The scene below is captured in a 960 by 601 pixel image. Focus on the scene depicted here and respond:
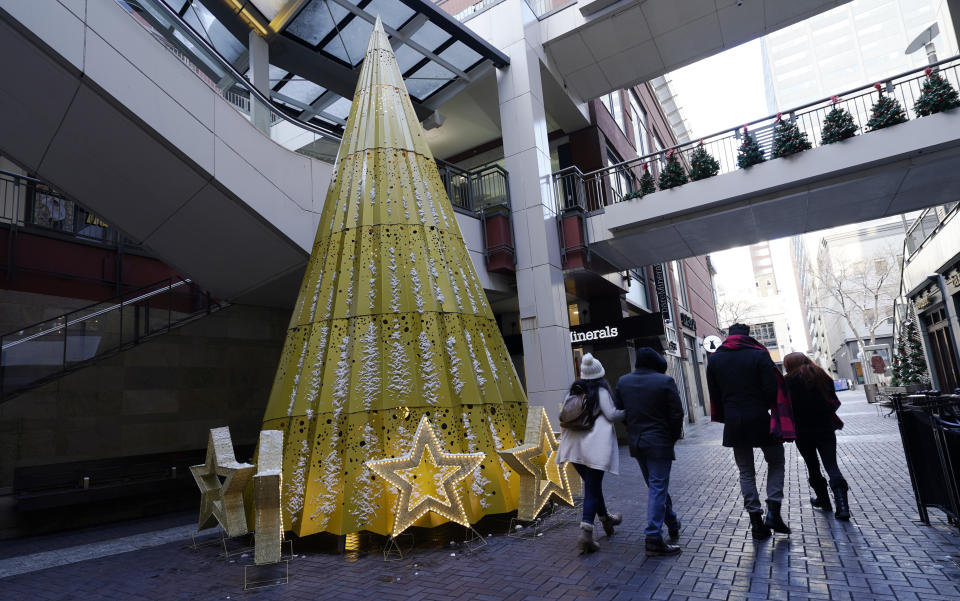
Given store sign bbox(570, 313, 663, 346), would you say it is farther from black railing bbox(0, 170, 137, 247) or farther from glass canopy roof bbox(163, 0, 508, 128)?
black railing bbox(0, 170, 137, 247)

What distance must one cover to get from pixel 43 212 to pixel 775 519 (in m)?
13.5

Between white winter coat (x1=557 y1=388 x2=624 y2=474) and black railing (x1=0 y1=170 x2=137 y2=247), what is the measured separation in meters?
9.14

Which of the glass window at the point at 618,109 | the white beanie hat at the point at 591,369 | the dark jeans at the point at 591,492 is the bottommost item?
A: the dark jeans at the point at 591,492

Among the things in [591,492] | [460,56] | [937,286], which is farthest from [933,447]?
[937,286]

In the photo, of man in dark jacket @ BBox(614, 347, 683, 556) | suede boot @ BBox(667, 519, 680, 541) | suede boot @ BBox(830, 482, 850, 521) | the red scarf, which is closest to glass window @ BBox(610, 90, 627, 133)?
the red scarf

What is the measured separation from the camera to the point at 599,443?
5156 mm

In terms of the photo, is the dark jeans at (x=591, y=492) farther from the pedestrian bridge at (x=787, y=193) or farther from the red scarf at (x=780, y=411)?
the pedestrian bridge at (x=787, y=193)

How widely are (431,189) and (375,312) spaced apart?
1.85 m

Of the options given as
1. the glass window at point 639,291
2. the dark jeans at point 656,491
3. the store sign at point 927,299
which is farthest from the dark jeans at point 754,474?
the store sign at point 927,299

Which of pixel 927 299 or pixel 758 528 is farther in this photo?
pixel 927 299

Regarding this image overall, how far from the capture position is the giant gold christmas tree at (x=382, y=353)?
5551mm

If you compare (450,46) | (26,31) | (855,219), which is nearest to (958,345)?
(855,219)

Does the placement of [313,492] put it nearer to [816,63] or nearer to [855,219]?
[855,219]

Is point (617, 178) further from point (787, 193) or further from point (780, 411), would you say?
point (780, 411)
